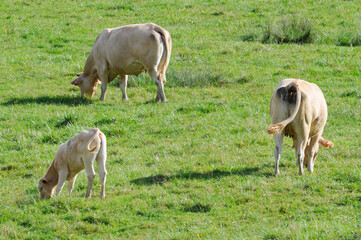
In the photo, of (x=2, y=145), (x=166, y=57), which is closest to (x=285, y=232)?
(x=2, y=145)

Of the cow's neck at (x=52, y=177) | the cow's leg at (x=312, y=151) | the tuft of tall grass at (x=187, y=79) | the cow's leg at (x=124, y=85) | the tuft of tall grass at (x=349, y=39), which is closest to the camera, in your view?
the cow's neck at (x=52, y=177)

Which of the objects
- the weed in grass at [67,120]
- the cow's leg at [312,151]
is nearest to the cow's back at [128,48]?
the weed in grass at [67,120]

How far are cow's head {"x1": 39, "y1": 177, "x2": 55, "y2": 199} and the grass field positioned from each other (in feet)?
0.41

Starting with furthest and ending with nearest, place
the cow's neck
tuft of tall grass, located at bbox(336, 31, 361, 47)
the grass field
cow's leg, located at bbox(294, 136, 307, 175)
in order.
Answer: tuft of tall grass, located at bbox(336, 31, 361, 47) < cow's leg, located at bbox(294, 136, 307, 175) < the cow's neck < the grass field

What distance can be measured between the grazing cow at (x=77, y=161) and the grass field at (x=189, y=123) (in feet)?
0.93

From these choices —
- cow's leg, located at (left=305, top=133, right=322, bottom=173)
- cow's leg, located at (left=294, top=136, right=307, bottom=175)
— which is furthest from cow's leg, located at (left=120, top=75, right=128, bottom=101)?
cow's leg, located at (left=294, top=136, right=307, bottom=175)

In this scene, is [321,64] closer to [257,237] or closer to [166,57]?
[166,57]

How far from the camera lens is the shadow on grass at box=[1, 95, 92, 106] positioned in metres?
15.9

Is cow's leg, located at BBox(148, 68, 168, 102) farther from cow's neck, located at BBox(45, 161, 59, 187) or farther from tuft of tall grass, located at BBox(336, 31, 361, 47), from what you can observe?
tuft of tall grass, located at BBox(336, 31, 361, 47)

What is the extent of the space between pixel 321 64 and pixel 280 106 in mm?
8083

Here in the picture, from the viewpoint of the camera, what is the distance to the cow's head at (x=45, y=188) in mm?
10281

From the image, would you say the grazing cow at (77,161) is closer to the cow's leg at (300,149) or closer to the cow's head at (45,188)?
the cow's head at (45,188)

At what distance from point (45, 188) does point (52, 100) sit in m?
6.03

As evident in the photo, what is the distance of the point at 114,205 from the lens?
9648 mm
